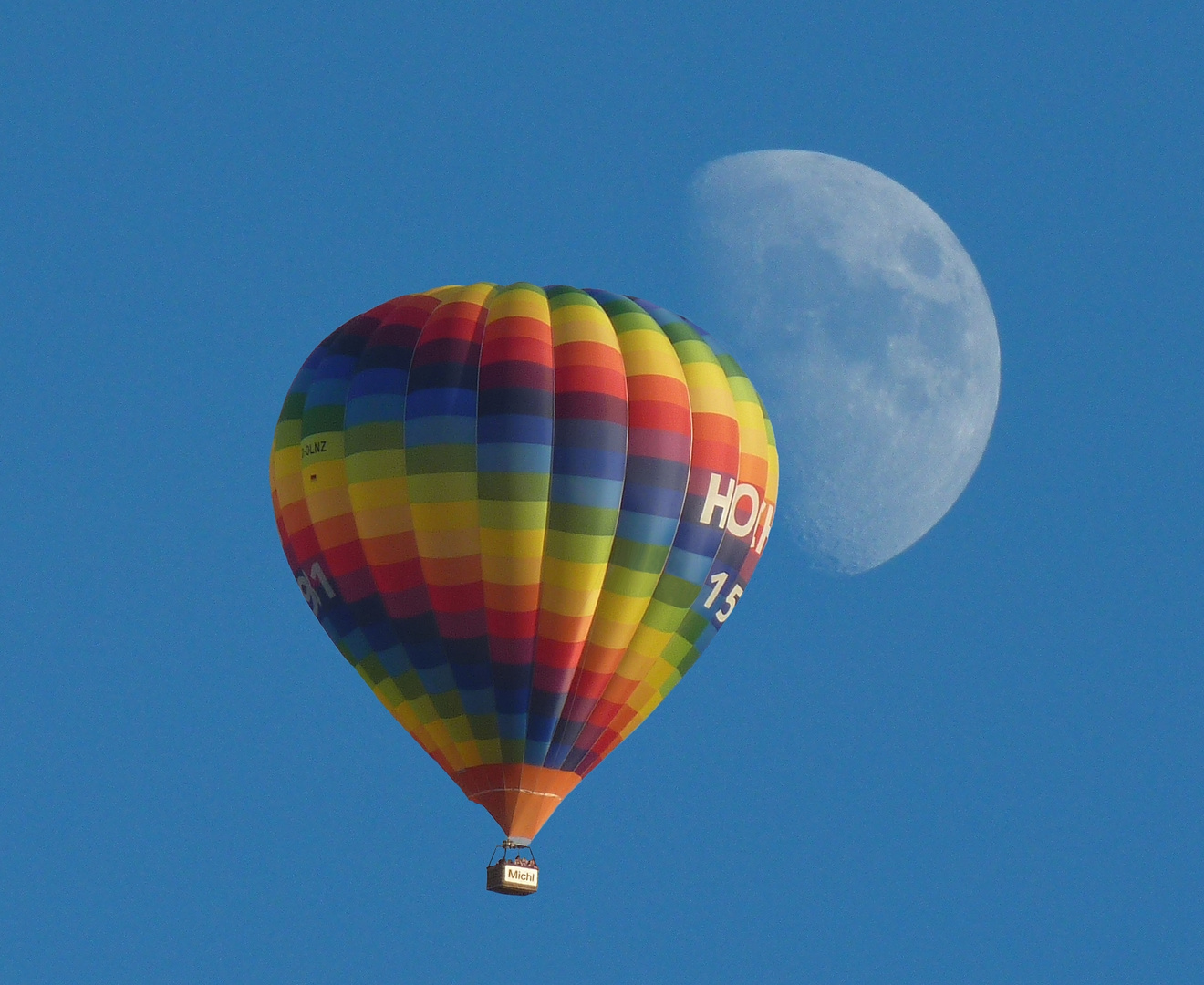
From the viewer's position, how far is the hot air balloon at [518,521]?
89.0ft

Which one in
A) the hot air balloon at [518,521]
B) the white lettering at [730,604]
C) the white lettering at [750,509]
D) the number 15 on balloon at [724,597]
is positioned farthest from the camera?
the white lettering at [730,604]

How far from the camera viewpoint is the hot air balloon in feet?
89.0

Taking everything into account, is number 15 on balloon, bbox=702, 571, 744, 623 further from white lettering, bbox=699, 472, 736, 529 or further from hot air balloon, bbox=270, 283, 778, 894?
white lettering, bbox=699, 472, 736, 529

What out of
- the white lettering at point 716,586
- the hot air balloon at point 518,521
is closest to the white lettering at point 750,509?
the hot air balloon at point 518,521

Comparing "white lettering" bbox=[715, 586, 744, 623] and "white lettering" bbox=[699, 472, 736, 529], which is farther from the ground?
"white lettering" bbox=[699, 472, 736, 529]

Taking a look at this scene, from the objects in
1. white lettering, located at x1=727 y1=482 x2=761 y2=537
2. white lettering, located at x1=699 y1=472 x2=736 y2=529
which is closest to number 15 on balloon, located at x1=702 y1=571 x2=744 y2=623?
white lettering, located at x1=727 y1=482 x2=761 y2=537

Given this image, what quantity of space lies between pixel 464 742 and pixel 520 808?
101 centimetres

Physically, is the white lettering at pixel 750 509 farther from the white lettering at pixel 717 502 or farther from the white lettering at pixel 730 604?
the white lettering at pixel 730 604

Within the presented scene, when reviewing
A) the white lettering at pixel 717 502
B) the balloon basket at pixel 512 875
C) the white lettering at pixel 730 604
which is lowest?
the balloon basket at pixel 512 875

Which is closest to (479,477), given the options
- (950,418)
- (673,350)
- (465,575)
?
(465,575)

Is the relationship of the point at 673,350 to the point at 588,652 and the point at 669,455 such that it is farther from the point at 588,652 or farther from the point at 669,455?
the point at 588,652

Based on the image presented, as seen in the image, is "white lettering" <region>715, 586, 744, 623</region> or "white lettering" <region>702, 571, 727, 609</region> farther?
"white lettering" <region>715, 586, 744, 623</region>

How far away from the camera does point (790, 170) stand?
35062 mm

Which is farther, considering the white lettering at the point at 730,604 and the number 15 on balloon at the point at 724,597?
the white lettering at the point at 730,604
